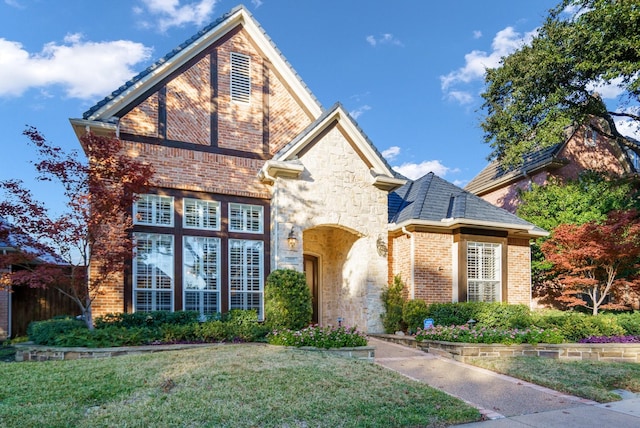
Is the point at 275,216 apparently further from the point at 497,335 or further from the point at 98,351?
the point at 497,335

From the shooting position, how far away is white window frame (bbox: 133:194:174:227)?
33.8 ft

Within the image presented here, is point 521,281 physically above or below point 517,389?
above

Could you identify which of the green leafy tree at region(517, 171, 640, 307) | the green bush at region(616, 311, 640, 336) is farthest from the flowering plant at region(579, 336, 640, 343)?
the green leafy tree at region(517, 171, 640, 307)

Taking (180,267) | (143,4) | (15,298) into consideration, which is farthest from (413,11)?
(15,298)

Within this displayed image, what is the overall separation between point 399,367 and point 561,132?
1056cm

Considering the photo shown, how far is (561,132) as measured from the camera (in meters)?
14.4

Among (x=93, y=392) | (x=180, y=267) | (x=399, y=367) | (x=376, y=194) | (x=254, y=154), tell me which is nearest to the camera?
(x=93, y=392)

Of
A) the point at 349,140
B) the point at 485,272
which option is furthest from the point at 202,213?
the point at 485,272

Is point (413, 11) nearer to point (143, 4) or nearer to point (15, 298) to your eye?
point (143, 4)

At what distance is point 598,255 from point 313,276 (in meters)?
8.41

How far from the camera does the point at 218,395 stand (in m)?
5.28

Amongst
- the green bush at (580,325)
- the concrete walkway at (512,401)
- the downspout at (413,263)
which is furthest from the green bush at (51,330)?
the green bush at (580,325)

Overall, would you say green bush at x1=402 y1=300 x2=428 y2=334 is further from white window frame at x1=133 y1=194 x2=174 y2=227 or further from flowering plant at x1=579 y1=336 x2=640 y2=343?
white window frame at x1=133 y1=194 x2=174 y2=227

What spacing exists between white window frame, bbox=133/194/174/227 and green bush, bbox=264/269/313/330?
111 inches
